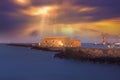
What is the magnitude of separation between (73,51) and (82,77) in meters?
22.8

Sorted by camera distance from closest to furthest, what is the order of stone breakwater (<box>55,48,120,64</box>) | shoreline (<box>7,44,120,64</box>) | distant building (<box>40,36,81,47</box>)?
shoreline (<box>7,44,120,64</box>) < stone breakwater (<box>55,48,120,64</box>) < distant building (<box>40,36,81,47</box>)

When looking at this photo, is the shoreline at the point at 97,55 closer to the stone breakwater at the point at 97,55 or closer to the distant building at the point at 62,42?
the stone breakwater at the point at 97,55

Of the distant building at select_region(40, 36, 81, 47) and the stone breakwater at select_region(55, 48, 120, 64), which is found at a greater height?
the distant building at select_region(40, 36, 81, 47)

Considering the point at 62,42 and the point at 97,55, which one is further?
the point at 62,42

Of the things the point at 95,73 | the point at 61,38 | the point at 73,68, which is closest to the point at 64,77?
the point at 95,73

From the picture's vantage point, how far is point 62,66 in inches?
1832

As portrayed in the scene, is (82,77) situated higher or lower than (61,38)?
lower

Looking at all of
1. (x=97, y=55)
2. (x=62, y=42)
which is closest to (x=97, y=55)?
(x=97, y=55)

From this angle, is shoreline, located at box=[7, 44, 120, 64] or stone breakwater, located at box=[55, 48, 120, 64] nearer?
shoreline, located at box=[7, 44, 120, 64]

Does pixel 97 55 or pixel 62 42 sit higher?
pixel 62 42

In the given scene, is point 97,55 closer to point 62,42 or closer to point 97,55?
point 97,55

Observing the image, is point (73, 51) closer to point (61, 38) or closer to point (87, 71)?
point (87, 71)

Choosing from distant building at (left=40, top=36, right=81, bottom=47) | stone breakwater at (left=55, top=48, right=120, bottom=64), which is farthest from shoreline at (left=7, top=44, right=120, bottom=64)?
distant building at (left=40, top=36, right=81, bottom=47)

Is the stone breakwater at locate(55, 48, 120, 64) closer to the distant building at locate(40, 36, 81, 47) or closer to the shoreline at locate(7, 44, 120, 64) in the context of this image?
the shoreline at locate(7, 44, 120, 64)
